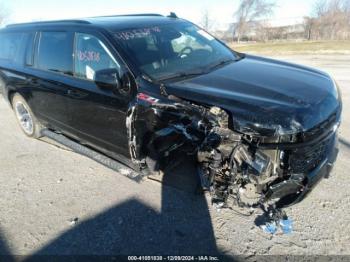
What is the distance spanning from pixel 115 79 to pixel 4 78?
135 inches

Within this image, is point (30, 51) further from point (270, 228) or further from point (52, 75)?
point (270, 228)

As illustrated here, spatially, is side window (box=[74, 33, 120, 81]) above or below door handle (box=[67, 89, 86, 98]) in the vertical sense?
above

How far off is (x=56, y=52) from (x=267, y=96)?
3035 millimetres

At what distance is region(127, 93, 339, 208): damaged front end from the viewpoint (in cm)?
274

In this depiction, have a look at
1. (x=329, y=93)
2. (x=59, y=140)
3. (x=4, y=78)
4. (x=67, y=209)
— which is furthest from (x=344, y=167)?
(x=4, y=78)

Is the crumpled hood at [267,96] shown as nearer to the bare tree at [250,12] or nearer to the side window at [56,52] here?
the side window at [56,52]

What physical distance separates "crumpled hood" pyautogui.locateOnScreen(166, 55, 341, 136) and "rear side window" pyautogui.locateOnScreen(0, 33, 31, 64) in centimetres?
324

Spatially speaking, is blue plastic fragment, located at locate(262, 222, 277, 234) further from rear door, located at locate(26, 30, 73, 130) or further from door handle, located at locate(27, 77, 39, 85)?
door handle, located at locate(27, 77, 39, 85)

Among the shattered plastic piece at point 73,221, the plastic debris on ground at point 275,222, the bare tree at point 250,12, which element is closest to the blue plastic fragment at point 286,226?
the plastic debris on ground at point 275,222

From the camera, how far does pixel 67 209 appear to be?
11.6ft

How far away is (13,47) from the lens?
17.8 feet

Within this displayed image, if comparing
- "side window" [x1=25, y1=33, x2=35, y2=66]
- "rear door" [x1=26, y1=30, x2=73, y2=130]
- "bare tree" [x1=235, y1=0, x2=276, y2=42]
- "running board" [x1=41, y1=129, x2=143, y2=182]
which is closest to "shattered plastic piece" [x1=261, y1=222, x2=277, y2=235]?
"running board" [x1=41, y1=129, x2=143, y2=182]

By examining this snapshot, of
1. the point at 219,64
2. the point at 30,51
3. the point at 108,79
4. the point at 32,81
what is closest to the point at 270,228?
the point at 219,64

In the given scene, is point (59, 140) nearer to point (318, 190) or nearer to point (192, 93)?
point (192, 93)
